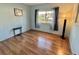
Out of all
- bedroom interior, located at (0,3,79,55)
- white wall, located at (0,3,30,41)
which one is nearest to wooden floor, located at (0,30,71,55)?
bedroom interior, located at (0,3,79,55)

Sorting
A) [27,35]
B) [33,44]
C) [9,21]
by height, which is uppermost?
[9,21]

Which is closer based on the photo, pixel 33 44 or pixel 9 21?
pixel 9 21

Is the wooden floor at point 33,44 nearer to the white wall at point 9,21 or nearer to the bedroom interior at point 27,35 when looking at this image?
the bedroom interior at point 27,35

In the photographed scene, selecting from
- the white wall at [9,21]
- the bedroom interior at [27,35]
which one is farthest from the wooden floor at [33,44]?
the white wall at [9,21]

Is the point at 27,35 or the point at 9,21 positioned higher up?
the point at 9,21

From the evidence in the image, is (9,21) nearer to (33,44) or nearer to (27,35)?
(27,35)

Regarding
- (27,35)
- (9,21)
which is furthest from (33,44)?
(9,21)

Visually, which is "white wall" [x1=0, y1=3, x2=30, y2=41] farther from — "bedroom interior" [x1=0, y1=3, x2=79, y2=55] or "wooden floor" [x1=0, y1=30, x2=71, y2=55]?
"wooden floor" [x1=0, y1=30, x2=71, y2=55]

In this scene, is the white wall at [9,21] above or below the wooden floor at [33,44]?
above

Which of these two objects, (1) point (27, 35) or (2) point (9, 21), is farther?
(1) point (27, 35)

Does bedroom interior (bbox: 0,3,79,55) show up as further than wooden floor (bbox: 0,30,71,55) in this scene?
No

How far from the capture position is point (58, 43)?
185 cm

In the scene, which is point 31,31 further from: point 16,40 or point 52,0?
point 52,0
